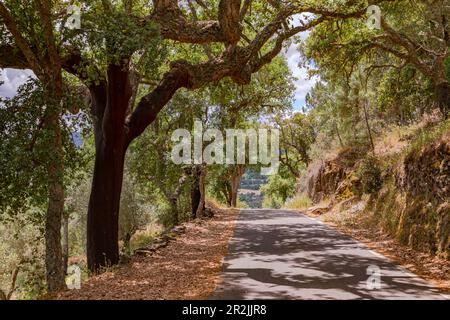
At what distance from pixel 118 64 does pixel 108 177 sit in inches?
124

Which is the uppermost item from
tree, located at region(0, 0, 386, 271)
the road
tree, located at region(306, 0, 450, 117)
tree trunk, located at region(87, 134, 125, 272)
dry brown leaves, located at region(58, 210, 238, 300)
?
tree, located at region(306, 0, 450, 117)

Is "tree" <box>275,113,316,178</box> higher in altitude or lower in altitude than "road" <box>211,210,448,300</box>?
higher

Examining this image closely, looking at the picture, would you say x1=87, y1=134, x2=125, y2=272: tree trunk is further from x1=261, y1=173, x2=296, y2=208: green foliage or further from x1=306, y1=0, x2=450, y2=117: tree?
x1=261, y1=173, x2=296, y2=208: green foliage

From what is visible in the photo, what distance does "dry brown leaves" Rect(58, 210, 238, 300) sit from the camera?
7.70 metres

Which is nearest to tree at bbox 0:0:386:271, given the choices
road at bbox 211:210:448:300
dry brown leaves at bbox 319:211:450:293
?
road at bbox 211:210:448:300

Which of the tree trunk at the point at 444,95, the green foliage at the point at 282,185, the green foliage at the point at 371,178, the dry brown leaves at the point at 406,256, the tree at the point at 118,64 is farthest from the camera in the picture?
the green foliage at the point at 282,185

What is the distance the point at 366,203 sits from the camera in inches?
732

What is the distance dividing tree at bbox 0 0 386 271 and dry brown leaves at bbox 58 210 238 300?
1314 mm

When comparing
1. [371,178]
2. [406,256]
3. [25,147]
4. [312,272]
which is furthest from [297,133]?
[25,147]

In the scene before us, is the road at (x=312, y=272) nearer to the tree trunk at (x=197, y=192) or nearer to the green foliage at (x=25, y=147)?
the green foliage at (x=25, y=147)

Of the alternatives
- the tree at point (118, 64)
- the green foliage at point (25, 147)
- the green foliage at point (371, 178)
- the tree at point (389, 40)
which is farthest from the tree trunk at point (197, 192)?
the green foliage at point (25, 147)

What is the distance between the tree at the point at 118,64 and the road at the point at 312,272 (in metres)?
3.47

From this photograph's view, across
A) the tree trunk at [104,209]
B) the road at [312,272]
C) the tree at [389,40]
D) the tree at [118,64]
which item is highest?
the tree at [389,40]

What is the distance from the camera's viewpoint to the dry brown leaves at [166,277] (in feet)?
25.2
